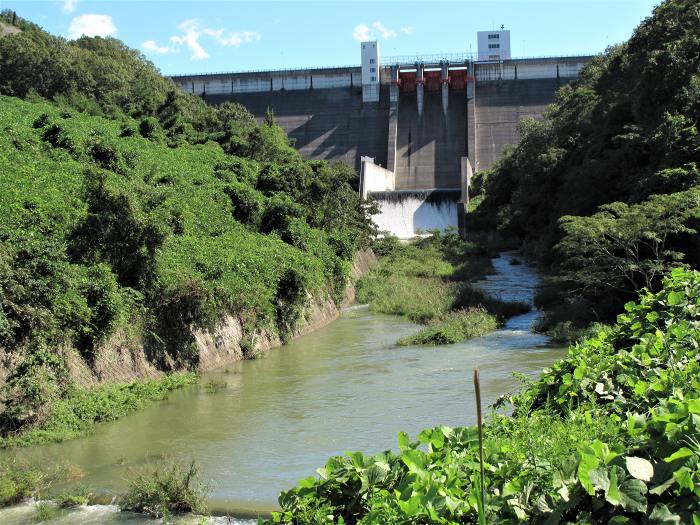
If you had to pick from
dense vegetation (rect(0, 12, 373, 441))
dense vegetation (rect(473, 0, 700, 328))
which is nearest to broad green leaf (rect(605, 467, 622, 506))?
dense vegetation (rect(0, 12, 373, 441))

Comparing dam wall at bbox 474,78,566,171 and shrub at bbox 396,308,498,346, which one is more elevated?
dam wall at bbox 474,78,566,171

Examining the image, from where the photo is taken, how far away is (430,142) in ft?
200

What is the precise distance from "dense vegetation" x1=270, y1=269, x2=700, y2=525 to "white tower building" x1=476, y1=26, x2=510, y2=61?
261ft

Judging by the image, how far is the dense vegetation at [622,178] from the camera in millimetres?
20562

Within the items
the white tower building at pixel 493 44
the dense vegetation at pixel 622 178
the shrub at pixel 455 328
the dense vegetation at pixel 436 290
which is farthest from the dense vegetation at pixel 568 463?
the white tower building at pixel 493 44

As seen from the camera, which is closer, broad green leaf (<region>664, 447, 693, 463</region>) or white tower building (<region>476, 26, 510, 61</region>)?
broad green leaf (<region>664, 447, 693, 463</region>)

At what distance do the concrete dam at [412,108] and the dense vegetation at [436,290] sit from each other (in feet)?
54.4

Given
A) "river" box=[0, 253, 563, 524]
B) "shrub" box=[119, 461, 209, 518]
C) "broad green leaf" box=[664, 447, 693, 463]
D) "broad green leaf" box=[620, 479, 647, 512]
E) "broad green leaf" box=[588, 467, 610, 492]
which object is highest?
"broad green leaf" box=[664, 447, 693, 463]

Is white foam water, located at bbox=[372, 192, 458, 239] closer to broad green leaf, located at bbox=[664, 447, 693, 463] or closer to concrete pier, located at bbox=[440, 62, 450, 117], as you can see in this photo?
concrete pier, located at bbox=[440, 62, 450, 117]

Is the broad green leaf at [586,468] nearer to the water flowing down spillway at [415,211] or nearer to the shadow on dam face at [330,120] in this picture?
the water flowing down spillway at [415,211]

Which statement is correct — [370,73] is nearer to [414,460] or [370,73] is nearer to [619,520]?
[414,460]

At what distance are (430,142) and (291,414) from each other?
4899cm

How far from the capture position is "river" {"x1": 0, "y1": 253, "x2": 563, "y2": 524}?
10.8m

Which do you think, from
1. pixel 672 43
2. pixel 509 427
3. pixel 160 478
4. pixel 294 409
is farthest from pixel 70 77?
pixel 509 427
